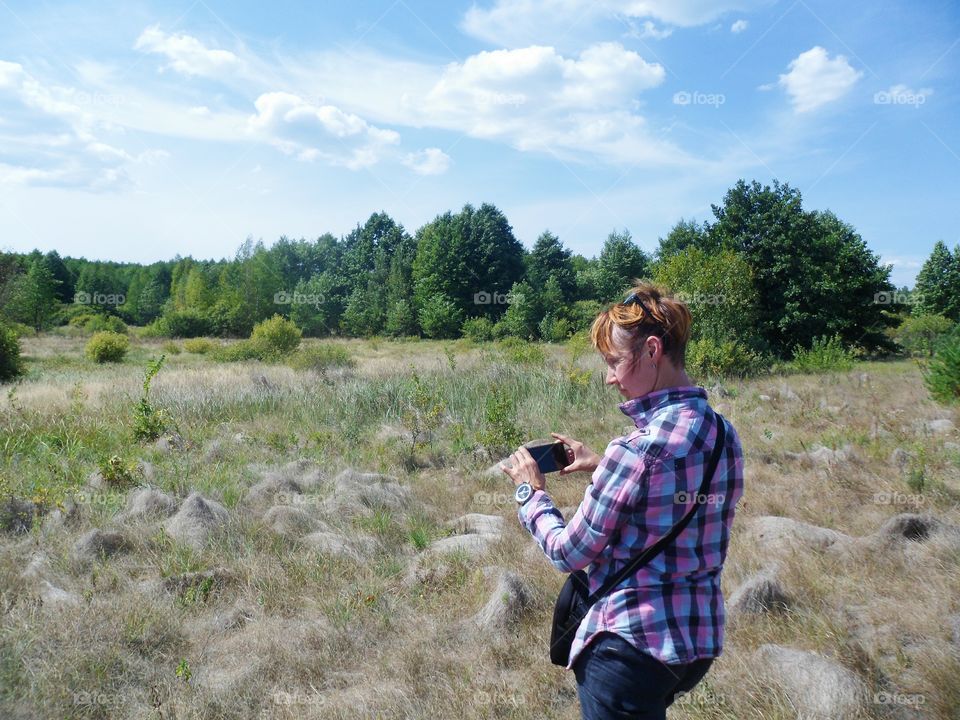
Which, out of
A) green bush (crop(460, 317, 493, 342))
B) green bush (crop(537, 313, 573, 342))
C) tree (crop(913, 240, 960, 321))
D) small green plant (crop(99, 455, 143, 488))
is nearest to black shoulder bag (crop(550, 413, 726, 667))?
small green plant (crop(99, 455, 143, 488))

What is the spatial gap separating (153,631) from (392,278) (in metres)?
49.3

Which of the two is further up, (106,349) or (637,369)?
(637,369)

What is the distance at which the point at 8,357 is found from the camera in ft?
67.2

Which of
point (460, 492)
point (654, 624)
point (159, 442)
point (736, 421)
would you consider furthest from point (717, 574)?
point (736, 421)

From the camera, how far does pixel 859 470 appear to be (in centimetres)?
667

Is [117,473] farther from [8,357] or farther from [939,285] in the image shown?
[939,285]

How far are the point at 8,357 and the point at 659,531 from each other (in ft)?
80.8

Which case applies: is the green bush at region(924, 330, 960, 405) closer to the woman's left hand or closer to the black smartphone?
the black smartphone

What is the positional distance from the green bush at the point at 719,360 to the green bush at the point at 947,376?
584 cm

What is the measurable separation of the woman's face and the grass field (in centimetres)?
194

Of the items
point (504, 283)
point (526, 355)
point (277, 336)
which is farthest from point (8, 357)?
point (504, 283)

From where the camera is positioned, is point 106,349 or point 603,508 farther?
point 106,349

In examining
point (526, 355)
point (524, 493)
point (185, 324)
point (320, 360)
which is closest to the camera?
point (524, 493)

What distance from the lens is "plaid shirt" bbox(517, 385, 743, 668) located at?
1510 mm
